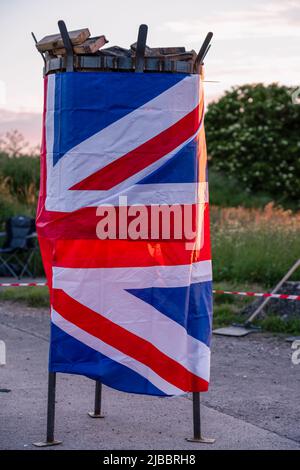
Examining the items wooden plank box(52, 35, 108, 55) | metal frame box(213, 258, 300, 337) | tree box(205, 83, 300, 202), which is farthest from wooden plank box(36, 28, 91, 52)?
tree box(205, 83, 300, 202)

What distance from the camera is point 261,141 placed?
117 ft

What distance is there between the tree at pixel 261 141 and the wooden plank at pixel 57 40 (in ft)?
96.2

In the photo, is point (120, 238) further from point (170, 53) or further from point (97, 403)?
point (97, 403)

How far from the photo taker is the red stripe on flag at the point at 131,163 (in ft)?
19.5

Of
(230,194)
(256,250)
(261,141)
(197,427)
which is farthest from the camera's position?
(261,141)

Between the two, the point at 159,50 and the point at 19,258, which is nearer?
the point at 159,50

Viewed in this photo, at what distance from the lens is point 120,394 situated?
25.0 ft

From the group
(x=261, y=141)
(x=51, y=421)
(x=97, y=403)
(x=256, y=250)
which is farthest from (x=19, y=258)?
(x=261, y=141)

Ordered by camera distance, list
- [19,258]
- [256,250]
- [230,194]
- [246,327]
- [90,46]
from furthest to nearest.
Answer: [230,194] → [19,258] → [256,250] → [246,327] → [90,46]

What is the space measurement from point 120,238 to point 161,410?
171 centimetres

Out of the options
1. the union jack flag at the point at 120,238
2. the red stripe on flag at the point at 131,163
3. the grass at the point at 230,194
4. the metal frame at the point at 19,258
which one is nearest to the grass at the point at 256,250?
the metal frame at the point at 19,258

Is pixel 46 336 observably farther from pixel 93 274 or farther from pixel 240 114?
pixel 240 114
